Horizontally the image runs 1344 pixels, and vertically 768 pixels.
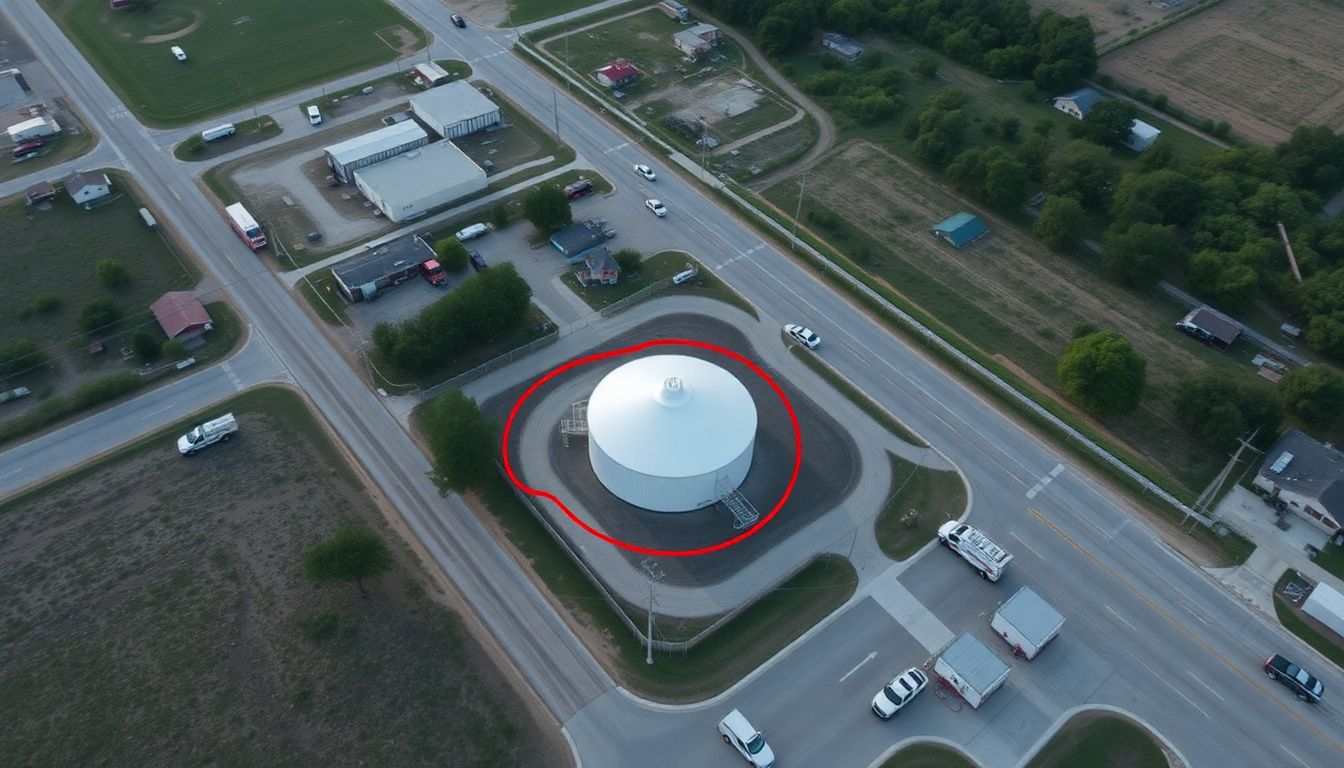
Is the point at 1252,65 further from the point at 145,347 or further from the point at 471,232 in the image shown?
the point at 145,347

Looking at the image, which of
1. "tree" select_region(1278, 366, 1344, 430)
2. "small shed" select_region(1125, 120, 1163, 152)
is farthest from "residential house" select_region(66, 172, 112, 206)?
"small shed" select_region(1125, 120, 1163, 152)

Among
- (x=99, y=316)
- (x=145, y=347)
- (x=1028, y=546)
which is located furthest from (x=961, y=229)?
(x=99, y=316)

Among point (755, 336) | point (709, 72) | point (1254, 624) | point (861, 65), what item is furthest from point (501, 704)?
point (861, 65)

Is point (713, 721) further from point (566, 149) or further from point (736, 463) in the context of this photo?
point (566, 149)

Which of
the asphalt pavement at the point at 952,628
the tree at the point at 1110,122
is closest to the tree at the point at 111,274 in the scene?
the asphalt pavement at the point at 952,628

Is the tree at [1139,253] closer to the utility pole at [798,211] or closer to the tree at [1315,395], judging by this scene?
the tree at [1315,395]

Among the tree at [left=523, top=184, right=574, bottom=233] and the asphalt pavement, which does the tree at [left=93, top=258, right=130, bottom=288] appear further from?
the tree at [left=523, top=184, right=574, bottom=233]

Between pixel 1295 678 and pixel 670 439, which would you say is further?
pixel 670 439
